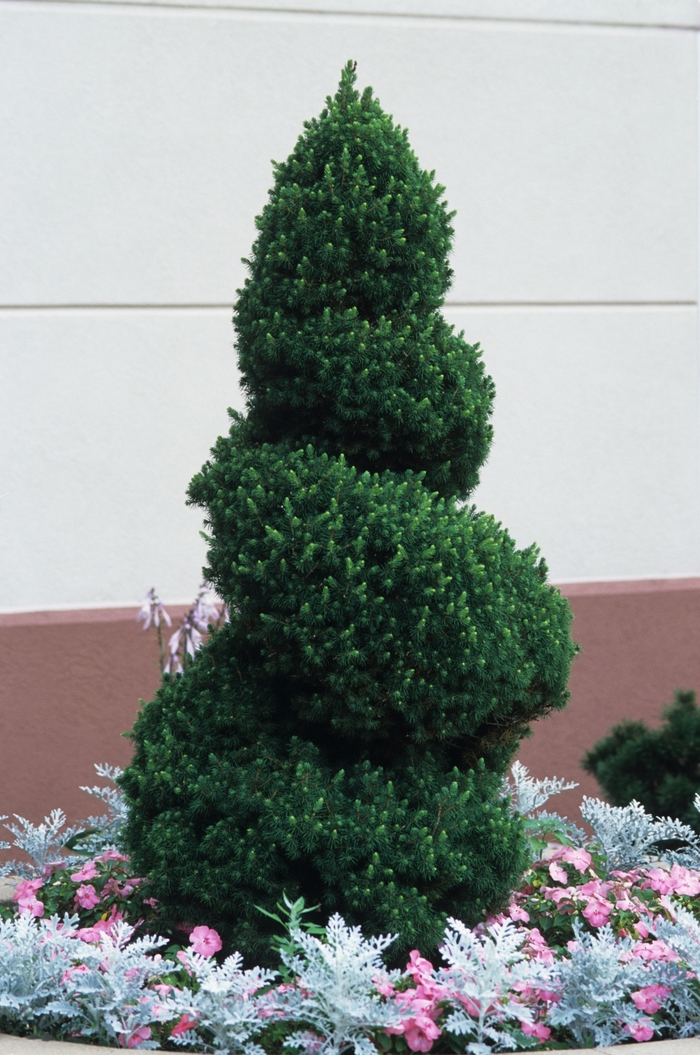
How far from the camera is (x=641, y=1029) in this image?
2467 mm

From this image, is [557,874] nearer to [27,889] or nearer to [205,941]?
[205,941]

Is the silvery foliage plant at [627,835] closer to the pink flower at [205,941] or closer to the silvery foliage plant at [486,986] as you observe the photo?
the silvery foliage plant at [486,986]

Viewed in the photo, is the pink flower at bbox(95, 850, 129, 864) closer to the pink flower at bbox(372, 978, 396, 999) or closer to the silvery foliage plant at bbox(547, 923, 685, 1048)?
the pink flower at bbox(372, 978, 396, 999)

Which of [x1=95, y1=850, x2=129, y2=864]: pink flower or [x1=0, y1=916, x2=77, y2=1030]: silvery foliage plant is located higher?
[x1=95, y1=850, x2=129, y2=864]: pink flower

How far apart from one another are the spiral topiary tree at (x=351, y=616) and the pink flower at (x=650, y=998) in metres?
0.42

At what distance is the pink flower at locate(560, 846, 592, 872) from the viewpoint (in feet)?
11.4

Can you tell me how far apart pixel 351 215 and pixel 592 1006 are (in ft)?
6.57

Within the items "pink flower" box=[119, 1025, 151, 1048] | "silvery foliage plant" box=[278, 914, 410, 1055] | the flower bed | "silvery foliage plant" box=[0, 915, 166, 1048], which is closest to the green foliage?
the flower bed

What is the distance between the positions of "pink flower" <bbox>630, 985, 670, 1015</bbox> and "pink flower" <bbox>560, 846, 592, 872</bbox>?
918mm

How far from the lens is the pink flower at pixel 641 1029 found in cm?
246

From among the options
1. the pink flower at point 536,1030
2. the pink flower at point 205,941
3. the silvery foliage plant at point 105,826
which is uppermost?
the silvery foliage plant at point 105,826

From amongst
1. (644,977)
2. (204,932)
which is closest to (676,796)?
(644,977)

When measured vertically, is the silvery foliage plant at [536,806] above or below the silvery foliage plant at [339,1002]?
above

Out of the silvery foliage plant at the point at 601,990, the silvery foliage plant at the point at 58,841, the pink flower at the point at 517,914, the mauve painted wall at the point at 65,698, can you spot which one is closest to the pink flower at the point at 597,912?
the pink flower at the point at 517,914
